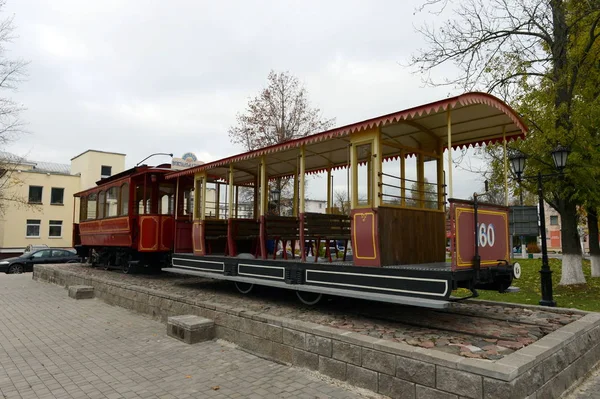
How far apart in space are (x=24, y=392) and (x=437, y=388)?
13.3 ft

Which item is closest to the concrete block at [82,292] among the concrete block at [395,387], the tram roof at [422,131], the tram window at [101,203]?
the tram window at [101,203]

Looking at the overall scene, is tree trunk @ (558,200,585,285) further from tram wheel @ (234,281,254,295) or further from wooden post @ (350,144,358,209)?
tram wheel @ (234,281,254,295)

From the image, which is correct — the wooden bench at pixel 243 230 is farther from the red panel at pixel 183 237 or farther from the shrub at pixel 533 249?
the shrub at pixel 533 249

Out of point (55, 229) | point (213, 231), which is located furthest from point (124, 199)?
point (55, 229)

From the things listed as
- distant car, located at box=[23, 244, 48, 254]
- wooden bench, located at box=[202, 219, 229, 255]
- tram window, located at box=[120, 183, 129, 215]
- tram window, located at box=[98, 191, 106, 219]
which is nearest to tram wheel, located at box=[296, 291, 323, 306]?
wooden bench, located at box=[202, 219, 229, 255]

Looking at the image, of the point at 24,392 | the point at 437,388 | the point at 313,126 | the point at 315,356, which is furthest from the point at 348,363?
the point at 313,126

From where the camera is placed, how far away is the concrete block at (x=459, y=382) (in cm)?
323

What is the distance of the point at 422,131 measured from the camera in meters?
6.80

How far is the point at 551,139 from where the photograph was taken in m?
9.85

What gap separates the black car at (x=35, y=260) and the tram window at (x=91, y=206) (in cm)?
623

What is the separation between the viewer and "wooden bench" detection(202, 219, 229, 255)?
9422 millimetres

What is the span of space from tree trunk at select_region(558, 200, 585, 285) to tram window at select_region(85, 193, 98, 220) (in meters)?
14.6

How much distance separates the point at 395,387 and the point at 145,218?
29.9 feet

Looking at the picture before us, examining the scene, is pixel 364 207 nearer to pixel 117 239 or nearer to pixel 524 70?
pixel 524 70
